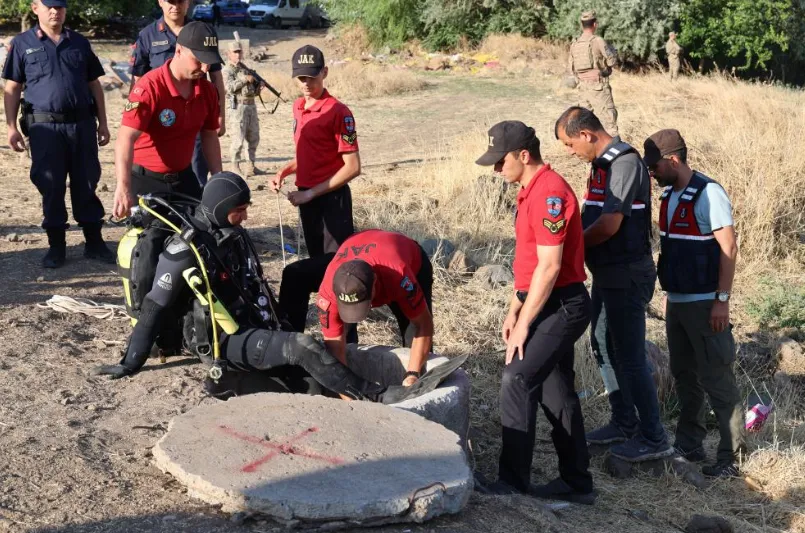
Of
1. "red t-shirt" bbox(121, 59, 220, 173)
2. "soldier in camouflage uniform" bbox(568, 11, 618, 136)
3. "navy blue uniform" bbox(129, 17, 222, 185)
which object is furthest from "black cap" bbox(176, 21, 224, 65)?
"soldier in camouflage uniform" bbox(568, 11, 618, 136)

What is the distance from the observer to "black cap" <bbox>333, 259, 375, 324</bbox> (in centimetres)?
464

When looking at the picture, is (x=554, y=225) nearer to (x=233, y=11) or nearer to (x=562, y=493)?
(x=562, y=493)

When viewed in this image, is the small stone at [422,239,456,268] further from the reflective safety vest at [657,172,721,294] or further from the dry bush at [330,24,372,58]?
the dry bush at [330,24,372,58]

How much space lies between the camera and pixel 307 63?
19.5 feet

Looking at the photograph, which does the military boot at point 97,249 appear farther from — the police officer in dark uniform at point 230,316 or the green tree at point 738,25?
the green tree at point 738,25

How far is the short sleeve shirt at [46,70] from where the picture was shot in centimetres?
690

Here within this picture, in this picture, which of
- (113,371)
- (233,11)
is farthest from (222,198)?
(233,11)

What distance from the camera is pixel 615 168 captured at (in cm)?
508

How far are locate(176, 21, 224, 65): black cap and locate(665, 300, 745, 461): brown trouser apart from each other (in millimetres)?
2919

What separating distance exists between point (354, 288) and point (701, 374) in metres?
2.20

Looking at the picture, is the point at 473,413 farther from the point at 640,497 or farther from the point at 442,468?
the point at 442,468

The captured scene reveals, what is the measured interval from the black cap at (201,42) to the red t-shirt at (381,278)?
4.66 feet

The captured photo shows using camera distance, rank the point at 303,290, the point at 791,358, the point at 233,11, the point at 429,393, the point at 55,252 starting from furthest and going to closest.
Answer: the point at 233,11, the point at 791,358, the point at 55,252, the point at 303,290, the point at 429,393

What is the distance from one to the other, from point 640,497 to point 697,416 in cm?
76
